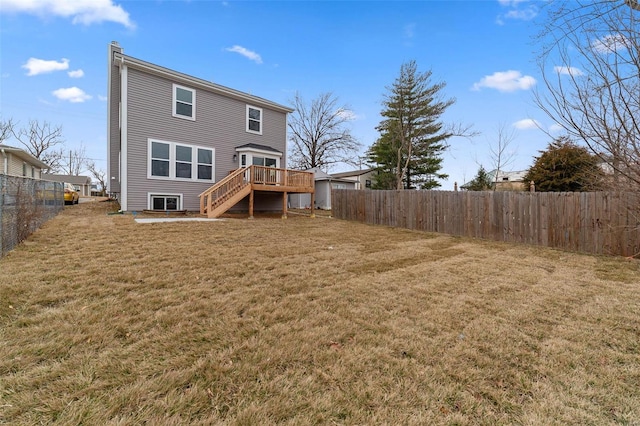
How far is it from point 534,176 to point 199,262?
19121 mm

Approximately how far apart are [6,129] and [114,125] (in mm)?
28648

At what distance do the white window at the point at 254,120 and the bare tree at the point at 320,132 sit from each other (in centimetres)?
1314

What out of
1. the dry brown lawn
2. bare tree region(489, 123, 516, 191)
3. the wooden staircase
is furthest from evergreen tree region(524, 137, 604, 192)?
the wooden staircase

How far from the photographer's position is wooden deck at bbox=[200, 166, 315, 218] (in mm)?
11031

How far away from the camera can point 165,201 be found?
12148 mm

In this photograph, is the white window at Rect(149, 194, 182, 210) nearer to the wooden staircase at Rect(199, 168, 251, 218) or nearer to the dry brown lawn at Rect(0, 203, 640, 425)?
the wooden staircase at Rect(199, 168, 251, 218)

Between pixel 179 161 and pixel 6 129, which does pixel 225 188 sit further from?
pixel 6 129

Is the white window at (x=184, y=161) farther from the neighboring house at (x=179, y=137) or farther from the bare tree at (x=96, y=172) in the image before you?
the bare tree at (x=96, y=172)

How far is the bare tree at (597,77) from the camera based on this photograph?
3199 mm

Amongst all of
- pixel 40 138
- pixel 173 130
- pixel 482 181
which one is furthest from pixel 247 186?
pixel 40 138

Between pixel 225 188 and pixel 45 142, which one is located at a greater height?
pixel 45 142

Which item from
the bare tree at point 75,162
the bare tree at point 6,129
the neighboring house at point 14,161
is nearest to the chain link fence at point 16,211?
the neighboring house at point 14,161

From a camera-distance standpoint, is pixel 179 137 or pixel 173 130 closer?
pixel 173 130

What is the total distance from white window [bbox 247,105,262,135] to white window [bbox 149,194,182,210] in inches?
197
